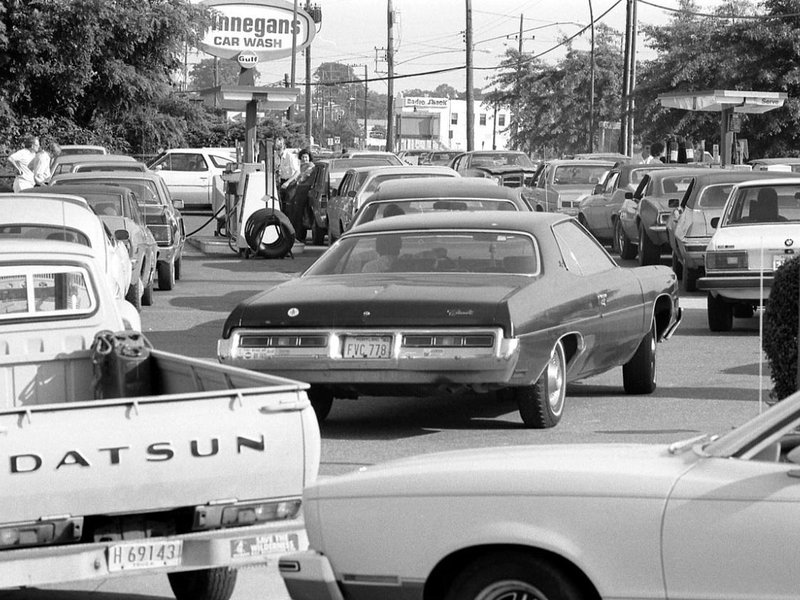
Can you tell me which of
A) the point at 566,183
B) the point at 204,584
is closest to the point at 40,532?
the point at 204,584

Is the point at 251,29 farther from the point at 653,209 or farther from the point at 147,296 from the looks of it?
the point at 147,296

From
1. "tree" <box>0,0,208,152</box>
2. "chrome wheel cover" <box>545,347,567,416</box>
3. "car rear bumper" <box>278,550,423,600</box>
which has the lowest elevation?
"chrome wheel cover" <box>545,347,567,416</box>

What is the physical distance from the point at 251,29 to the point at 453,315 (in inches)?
928

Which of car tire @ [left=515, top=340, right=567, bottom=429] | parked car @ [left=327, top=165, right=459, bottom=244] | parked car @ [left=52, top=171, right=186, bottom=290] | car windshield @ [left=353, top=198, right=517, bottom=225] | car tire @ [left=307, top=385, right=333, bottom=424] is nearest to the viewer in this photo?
car tire @ [left=515, top=340, right=567, bottom=429]

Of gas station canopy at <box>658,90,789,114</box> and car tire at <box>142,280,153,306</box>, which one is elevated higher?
gas station canopy at <box>658,90,789,114</box>

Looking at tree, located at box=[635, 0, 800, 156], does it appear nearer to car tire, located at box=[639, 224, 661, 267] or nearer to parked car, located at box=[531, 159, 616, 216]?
parked car, located at box=[531, 159, 616, 216]

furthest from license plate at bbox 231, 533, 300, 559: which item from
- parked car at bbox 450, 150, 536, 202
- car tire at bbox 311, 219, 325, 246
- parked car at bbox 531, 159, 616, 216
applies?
parked car at bbox 450, 150, 536, 202

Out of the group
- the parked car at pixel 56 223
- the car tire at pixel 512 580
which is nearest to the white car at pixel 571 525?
the car tire at pixel 512 580

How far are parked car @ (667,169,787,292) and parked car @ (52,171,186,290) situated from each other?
6.60 meters

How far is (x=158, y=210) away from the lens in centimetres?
2078

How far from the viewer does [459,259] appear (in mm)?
10781

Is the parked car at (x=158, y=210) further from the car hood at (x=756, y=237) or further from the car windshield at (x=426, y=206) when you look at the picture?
the car hood at (x=756, y=237)

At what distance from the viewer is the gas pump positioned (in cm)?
2552

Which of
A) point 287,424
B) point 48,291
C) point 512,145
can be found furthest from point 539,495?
point 512,145
